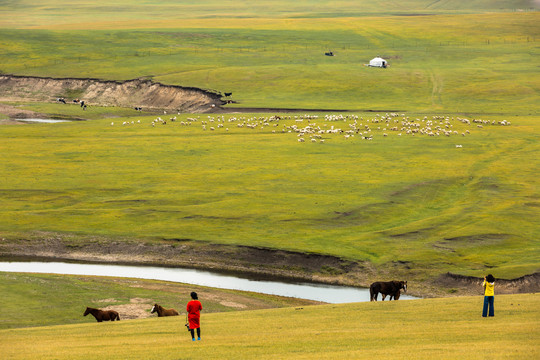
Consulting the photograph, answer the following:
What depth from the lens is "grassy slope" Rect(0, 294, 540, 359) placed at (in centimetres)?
2692

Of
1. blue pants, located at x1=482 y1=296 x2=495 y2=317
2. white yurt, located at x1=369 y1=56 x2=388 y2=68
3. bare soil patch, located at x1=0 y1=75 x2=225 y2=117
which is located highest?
white yurt, located at x1=369 y1=56 x2=388 y2=68

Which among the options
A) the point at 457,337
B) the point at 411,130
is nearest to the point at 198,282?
the point at 457,337

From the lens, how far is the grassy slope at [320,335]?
26.9 m

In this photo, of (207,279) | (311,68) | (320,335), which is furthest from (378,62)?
(320,335)

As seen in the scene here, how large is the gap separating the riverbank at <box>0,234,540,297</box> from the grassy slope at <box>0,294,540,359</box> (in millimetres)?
11361

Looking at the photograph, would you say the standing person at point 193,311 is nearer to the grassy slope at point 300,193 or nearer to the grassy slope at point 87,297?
the grassy slope at point 87,297

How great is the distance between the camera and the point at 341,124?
10975cm

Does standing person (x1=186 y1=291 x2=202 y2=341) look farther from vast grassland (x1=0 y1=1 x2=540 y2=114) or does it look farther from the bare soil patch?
the bare soil patch

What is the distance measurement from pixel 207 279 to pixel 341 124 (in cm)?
5997

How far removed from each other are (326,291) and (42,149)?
50991 millimetres

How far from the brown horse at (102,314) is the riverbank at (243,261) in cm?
1632

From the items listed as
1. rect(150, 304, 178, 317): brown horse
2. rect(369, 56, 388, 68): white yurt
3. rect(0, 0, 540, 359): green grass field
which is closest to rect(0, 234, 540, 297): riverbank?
rect(0, 0, 540, 359): green grass field

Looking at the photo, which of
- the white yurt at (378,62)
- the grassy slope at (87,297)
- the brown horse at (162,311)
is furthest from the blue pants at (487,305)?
the white yurt at (378,62)

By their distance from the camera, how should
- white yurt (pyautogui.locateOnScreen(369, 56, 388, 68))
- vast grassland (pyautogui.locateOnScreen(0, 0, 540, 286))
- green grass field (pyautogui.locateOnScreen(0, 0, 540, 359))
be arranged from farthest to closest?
white yurt (pyautogui.locateOnScreen(369, 56, 388, 68)) < vast grassland (pyautogui.locateOnScreen(0, 0, 540, 286)) < green grass field (pyautogui.locateOnScreen(0, 0, 540, 359))
